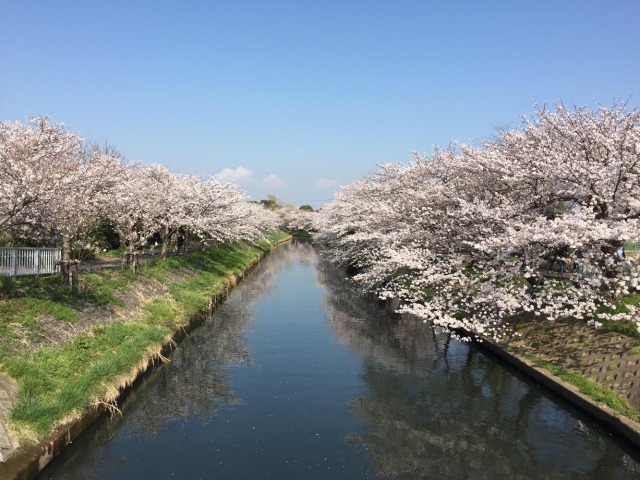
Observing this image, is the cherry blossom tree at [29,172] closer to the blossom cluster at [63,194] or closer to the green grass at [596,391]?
the blossom cluster at [63,194]

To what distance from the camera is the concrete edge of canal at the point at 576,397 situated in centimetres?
1248

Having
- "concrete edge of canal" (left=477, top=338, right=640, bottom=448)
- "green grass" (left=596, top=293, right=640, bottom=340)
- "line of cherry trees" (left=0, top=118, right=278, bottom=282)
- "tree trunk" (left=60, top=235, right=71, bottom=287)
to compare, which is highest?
"line of cherry trees" (left=0, top=118, right=278, bottom=282)

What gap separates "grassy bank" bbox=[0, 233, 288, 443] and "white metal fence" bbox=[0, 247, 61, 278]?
20.6 inches

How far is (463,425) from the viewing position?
46.0ft

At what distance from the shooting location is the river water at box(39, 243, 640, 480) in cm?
1164

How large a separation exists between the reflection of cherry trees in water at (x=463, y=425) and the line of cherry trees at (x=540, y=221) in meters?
2.32

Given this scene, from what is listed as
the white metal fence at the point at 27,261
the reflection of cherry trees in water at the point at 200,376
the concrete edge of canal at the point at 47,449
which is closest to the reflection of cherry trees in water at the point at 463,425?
the reflection of cherry trees in water at the point at 200,376

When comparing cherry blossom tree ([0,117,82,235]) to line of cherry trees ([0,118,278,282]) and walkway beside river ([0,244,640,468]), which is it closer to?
line of cherry trees ([0,118,278,282])

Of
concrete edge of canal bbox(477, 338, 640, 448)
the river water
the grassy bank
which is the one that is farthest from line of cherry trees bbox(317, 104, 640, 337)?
the grassy bank

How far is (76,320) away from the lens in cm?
1708

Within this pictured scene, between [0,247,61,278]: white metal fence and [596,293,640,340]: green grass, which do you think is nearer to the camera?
[596,293,640,340]: green grass

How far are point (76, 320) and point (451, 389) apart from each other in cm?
1297

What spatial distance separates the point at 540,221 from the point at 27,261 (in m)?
17.7

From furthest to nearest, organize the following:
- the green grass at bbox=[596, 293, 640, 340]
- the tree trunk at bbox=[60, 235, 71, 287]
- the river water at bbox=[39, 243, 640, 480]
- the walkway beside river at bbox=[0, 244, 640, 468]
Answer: the tree trunk at bbox=[60, 235, 71, 287] → the green grass at bbox=[596, 293, 640, 340] → the walkway beside river at bbox=[0, 244, 640, 468] → the river water at bbox=[39, 243, 640, 480]
